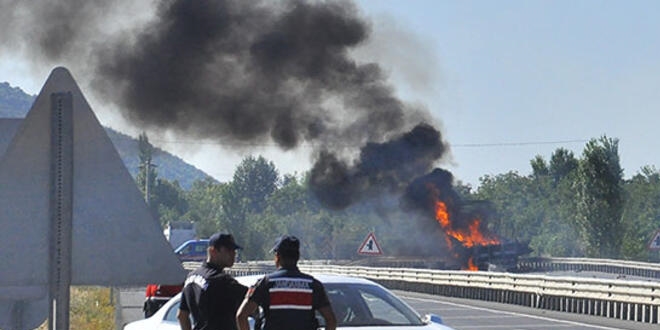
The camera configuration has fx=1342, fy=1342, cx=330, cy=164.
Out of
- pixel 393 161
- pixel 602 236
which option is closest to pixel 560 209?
pixel 602 236

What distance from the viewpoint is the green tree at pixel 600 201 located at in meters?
86.0

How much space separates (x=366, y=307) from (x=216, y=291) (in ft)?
9.44

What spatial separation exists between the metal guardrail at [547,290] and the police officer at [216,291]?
20.8 meters

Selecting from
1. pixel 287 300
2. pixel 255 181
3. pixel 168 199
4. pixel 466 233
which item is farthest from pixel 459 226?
pixel 255 181

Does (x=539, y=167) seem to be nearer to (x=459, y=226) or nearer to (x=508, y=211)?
(x=508, y=211)

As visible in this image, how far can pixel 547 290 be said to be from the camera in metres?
34.0

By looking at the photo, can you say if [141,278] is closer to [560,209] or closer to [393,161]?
[393,161]

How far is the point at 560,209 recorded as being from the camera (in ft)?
415

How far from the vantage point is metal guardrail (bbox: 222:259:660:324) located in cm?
2908

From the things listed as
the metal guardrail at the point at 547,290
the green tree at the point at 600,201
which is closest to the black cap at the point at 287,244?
the metal guardrail at the point at 547,290

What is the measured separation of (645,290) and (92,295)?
18028mm

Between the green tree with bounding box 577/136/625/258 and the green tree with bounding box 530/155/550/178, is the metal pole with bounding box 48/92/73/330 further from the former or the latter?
the green tree with bounding box 530/155/550/178

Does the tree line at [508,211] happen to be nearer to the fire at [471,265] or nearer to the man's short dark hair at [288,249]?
the fire at [471,265]

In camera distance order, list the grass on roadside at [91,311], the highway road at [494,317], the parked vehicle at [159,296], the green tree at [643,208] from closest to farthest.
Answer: the parked vehicle at [159,296]
the grass on roadside at [91,311]
the highway road at [494,317]
the green tree at [643,208]
